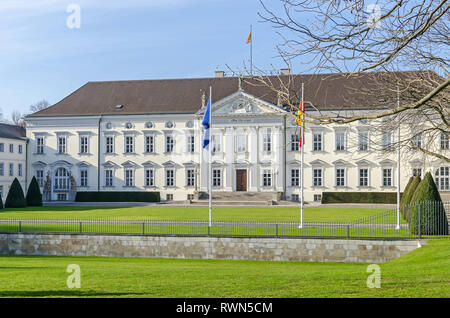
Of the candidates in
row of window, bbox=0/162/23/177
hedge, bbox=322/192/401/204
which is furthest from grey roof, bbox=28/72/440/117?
hedge, bbox=322/192/401/204

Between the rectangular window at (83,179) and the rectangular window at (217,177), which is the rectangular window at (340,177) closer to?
the rectangular window at (217,177)

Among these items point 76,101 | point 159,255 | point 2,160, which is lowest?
point 159,255

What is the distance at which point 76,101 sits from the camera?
59.4 meters

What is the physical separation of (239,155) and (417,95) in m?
40.1

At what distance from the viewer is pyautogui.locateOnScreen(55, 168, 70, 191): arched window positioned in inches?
2256

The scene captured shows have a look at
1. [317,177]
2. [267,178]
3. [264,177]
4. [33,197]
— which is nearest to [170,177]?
[264,177]

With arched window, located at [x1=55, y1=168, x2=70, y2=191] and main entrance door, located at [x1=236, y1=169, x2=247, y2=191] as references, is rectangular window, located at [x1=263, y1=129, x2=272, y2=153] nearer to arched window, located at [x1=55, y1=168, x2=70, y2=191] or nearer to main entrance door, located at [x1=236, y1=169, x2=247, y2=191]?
main entrance door, located at [x1=236, y1=169, x2=247, y2=191]

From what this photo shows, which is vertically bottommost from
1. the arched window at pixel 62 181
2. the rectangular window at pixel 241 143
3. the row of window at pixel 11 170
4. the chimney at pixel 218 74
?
the arched window at pixel 62 181

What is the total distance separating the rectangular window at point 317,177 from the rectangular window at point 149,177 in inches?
626

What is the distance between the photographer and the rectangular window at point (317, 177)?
53500mm

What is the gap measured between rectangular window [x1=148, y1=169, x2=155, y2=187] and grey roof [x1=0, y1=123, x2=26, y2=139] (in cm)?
1360

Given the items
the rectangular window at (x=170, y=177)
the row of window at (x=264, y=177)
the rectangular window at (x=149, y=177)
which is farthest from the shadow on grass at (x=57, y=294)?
the rectangular window at (x=149, y=177)
